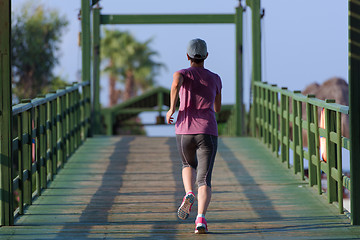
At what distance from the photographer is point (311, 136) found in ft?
29.4

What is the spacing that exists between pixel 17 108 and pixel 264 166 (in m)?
4.58

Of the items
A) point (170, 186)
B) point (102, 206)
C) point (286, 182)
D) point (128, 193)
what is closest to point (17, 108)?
point (102, 206)

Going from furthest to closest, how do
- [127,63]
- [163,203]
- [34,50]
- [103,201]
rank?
[127,63]
[34,50]
[103,201]
[163,203]

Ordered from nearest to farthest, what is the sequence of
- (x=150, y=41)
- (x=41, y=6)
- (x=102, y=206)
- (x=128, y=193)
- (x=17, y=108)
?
1. (x=17, y=108)
2. (x=102, y=206)
3. (x=128, y=193)
4. (x=41, y=6)
5. (x=150, y=41)

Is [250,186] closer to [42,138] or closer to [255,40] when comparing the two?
[42,138]

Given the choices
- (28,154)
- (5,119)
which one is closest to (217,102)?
(5,119)

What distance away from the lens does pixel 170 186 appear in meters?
9.16

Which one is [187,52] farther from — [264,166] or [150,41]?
[150,41]

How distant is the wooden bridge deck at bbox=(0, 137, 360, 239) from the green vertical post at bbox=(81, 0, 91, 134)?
268 centimetres

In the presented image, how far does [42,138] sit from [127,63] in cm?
4807

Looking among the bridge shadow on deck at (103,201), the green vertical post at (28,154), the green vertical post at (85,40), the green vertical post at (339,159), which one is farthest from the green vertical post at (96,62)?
the green vertical post at (339,159)

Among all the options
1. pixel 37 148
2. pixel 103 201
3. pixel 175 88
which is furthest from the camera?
pixel 37 148

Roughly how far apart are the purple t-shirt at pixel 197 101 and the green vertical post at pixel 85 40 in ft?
26.6

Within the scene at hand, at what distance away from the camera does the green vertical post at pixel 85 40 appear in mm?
14172
